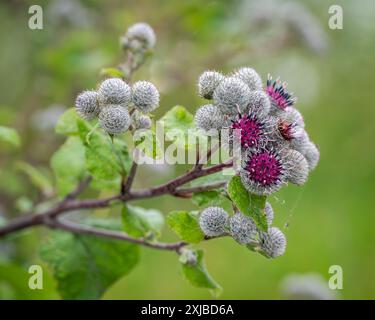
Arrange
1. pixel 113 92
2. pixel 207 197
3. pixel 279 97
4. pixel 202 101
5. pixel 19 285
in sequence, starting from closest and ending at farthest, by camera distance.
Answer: pixel 113 92
pixel 279 97
pixel 207 197
pixel 19 285
pixel 202 101

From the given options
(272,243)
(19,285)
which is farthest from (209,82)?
(19,285)

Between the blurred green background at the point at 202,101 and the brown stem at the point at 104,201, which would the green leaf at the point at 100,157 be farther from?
the blurred green background at the point at 202,101

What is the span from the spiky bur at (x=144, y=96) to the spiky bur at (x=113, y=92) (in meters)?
0.03

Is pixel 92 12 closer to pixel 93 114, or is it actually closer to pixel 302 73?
pixel 302 73

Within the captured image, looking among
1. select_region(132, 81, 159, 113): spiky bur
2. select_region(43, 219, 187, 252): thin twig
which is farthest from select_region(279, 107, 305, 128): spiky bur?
select_region(43, 219, 187, 252): thin twig

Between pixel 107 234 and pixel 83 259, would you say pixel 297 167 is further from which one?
pixel 83 259

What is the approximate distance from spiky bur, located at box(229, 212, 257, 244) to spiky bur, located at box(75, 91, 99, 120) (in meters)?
0.49

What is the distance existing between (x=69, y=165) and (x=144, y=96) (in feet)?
2.55

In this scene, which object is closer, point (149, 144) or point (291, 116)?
point (149, 144)

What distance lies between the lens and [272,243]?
5.14ft

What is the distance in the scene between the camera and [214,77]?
1.67 meters

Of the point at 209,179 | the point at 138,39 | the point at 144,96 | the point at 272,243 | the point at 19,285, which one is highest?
the point at 138,39
